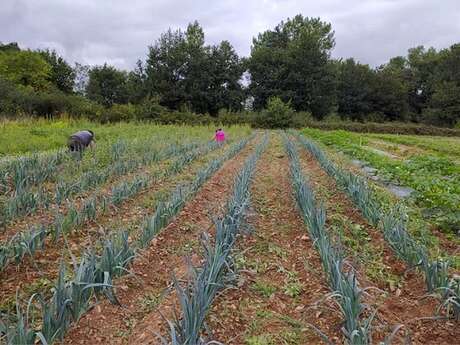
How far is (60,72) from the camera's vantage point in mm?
37312

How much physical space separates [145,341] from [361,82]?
41.1 metres

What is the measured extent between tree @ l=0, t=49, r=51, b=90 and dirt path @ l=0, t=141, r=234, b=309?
1299 inches

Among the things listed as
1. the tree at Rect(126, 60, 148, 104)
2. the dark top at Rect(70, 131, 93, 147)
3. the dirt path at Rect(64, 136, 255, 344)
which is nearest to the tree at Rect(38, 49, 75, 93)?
the tree at Rect(126, 60, 148, 104)

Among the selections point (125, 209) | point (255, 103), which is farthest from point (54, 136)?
point (255, 103)

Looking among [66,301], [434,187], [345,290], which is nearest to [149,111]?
[434,187]

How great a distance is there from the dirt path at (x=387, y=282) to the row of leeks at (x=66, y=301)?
140 cm

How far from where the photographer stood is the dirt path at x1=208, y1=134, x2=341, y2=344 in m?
1.80

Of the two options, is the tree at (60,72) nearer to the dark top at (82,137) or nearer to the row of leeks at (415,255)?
the dark top at (82,137)

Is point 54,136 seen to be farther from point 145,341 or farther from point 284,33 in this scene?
point 284,33

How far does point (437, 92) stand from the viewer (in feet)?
117

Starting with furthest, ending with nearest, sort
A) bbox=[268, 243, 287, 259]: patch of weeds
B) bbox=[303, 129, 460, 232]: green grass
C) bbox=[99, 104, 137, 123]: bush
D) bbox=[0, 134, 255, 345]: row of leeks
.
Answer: bbox=[99, 104, 137, 123]: bush < bbox=[303, 129, 460, 232]: green grass < bbox=[268, 243, 287, 259]: patch of weeds < bbox=[0, 134, 255, 345]: row of leeks

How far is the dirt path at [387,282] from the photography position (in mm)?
1793

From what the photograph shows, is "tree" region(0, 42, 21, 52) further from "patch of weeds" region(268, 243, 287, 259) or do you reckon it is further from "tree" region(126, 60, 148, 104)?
"patch of weeds" region(268, 243, 287, 259)

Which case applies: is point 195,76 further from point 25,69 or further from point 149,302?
point 149,302
